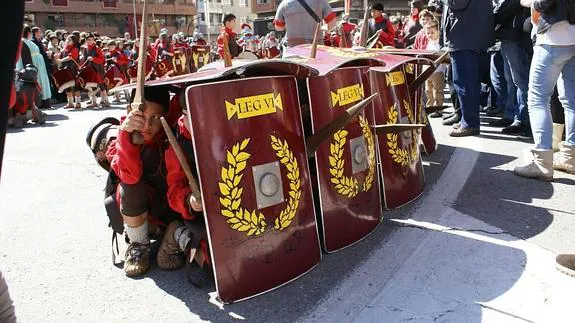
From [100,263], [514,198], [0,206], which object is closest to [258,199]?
[100,263]

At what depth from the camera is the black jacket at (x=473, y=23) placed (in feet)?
16.9

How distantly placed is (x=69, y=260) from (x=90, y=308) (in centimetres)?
66

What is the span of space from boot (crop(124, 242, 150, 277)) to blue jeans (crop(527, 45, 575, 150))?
3.05 m

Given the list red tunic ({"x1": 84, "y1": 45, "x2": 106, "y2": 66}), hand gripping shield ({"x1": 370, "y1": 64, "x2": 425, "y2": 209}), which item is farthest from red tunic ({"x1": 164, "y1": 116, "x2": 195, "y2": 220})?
red tunic ({"x1": 84, "y1": 45, "x2": 106, "y2": 66})

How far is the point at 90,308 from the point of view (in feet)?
7.60

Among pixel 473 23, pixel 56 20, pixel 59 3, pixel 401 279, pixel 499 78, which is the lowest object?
pixel 401 279

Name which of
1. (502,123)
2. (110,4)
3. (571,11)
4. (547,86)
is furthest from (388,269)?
(110,4)

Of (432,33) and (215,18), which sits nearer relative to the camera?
(432,33)

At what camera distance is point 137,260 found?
2.65m

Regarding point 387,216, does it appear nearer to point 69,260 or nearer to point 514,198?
point 514,198

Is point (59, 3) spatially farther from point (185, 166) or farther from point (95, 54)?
point (185, 166)

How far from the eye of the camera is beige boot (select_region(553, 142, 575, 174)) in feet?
13.1

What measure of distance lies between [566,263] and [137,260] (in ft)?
7.11

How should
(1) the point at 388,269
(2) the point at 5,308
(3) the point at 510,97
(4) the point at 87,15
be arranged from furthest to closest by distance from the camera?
1. (4) the point at 87,15
2. (3) the point at 510,97
3. (1) the point at 388,269
4. (2) the point at 5,308
